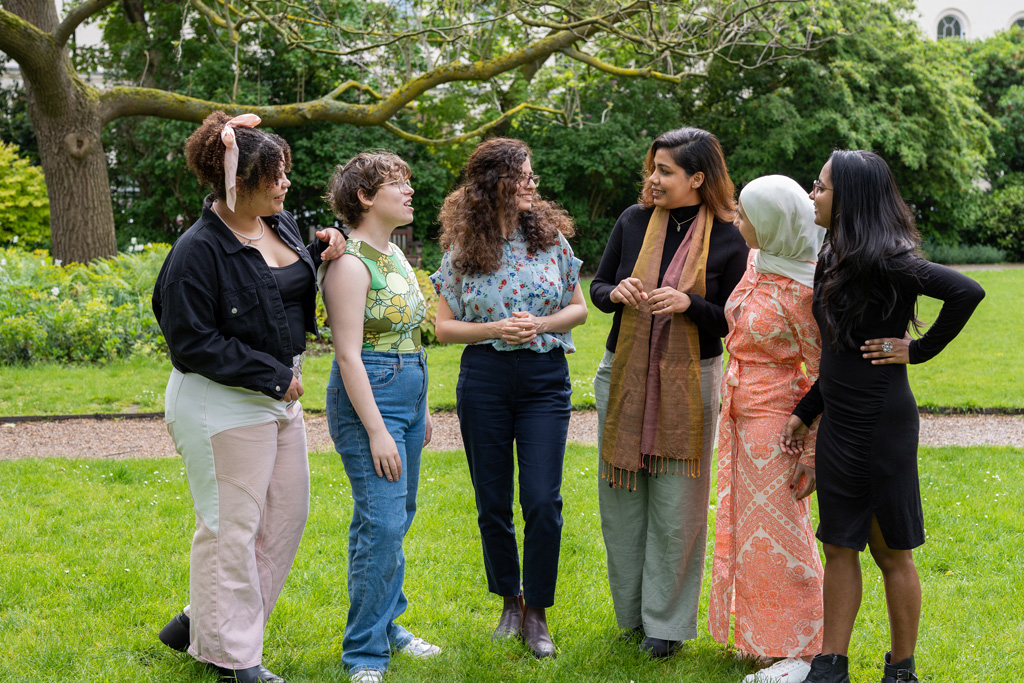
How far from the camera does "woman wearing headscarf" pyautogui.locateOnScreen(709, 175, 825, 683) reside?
323 cm

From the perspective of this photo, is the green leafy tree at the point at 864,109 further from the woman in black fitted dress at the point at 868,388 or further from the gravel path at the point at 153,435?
the woman in black fitted dress at the point at 868,388

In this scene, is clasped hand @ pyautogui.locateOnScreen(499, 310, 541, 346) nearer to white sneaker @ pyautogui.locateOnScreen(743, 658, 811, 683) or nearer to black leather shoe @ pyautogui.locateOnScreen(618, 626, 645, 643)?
black leather shoe @ pyautogui.locateOnScreen(618, 626, 645, 643)

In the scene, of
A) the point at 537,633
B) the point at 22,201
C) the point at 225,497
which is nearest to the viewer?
the point at 225,497

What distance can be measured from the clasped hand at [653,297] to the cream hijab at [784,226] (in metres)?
0.34

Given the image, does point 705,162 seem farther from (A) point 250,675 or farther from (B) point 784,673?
(A) point 250,675

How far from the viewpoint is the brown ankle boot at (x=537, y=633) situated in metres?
3.53

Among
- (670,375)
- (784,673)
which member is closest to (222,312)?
(670,375)

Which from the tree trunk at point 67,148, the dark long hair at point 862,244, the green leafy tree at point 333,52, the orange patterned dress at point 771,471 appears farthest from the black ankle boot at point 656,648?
the tree trunk at point 67,148

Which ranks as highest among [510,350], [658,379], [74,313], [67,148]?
[67,148]

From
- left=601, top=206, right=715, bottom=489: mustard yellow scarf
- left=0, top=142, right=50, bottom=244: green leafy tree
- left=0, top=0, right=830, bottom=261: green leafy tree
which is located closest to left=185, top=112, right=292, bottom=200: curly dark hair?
left=601, top=206, right=715, bottom=489: mustard yellow scarf

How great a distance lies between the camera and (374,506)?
10.7 feet

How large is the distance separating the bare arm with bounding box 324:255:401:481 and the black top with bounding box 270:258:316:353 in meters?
0.10

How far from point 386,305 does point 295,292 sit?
343 millimetres

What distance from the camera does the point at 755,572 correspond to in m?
3.31
